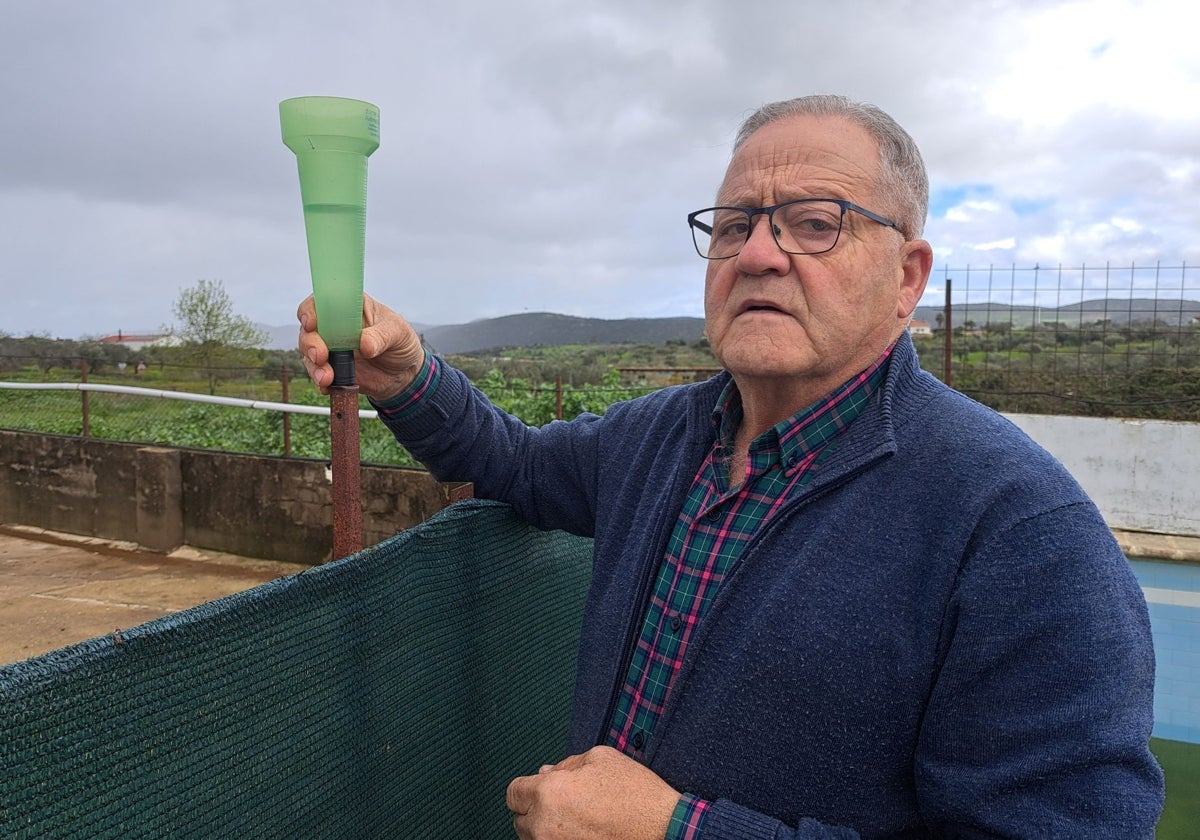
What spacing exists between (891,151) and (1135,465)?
8.68m

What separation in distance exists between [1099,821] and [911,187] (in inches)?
36.5

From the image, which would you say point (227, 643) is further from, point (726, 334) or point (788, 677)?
point (726, 334)

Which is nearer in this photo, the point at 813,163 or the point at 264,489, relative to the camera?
the point at 813,163

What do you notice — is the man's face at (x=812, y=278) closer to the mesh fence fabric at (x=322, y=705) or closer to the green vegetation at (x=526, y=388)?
the mesh fence fabric at (x=322, y=705)

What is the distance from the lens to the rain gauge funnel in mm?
1187

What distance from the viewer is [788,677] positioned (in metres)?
1.11

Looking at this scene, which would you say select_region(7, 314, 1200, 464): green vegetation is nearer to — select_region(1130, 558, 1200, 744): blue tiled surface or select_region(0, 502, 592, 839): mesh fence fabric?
select_region(1130, 558, 1200, 744): blue tiled surface

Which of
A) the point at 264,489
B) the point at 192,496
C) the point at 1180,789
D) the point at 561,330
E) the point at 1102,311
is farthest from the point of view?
the point at 561,330

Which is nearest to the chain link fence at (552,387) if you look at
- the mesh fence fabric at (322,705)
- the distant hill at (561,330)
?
the mesh fence fabric at (322,705)

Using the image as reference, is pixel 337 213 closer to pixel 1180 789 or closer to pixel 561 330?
pixel 1180 789

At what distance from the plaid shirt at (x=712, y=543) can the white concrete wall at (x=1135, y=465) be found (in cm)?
785

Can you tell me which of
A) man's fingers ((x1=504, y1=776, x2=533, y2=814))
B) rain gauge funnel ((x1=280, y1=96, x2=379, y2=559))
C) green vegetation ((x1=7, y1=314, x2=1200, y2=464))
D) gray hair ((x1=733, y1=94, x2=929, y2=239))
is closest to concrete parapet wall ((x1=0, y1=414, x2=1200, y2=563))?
green vegetation ((x1=7, y1=314, x2=1200, y2=464))

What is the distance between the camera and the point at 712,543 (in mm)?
1332

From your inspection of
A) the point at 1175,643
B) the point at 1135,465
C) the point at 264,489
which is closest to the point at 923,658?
the point at 264,489
